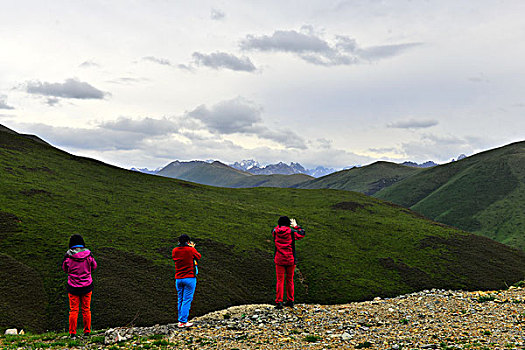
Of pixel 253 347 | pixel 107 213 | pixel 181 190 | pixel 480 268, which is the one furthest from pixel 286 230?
pixel 181 190

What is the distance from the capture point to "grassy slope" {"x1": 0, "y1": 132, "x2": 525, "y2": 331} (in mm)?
29297

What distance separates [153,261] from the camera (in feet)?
122

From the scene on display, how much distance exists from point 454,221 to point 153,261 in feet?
545

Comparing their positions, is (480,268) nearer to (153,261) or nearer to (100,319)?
(153,261)

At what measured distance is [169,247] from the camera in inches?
1679

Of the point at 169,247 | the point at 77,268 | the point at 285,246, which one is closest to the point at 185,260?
the point at 77,268

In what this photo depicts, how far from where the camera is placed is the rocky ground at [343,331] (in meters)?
14.7

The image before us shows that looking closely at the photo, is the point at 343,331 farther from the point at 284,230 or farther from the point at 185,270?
the point at 185,270

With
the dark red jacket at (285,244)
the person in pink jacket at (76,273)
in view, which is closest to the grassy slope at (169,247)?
the person in pink jacket at (76,273)

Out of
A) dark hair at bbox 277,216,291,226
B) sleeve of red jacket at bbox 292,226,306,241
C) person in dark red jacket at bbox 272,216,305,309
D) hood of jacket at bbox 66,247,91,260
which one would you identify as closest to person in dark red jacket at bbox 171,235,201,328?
hood of jacket at bbox 66,247,91,260

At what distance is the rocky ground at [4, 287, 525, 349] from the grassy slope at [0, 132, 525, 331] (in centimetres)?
1012

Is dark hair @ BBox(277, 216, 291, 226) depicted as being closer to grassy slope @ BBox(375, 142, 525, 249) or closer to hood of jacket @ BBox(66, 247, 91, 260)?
hood of jacket @ BBox(66, 247, 91, 260)

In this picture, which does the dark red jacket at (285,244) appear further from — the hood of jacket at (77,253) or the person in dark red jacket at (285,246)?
the hood of jacket at (77,253)

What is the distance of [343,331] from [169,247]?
30.4 meters
